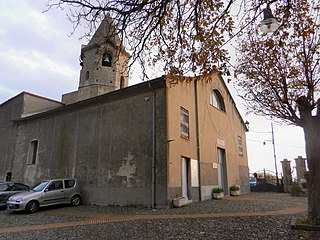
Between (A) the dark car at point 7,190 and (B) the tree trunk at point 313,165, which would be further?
(A) the dark car at point 7,190

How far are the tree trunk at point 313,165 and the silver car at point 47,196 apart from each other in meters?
10.7

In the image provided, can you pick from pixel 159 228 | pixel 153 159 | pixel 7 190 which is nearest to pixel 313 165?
pixel 159 228

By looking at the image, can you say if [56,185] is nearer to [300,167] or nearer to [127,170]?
[127,170]

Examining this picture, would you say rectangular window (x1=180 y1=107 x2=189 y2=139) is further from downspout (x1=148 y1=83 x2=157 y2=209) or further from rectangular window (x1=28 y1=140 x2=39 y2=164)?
rectangular window (x1=28 y1=140 x2=39 y2=164)

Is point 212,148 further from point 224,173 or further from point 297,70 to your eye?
point 297,70

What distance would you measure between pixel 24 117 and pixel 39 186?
8813 mm

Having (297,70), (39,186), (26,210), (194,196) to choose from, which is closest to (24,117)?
(39,186)

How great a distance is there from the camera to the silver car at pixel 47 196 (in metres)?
11.2

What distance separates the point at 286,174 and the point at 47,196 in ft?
60.7

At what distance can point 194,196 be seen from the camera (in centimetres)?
1334

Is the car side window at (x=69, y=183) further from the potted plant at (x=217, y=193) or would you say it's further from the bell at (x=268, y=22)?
the bell at (x=268, y=22)

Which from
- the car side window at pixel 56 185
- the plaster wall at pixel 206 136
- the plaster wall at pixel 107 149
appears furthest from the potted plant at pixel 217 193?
the car side window at pixel 56 185

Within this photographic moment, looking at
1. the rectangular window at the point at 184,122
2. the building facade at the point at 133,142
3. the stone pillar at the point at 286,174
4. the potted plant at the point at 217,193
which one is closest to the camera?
the building facade at the point at 133,142

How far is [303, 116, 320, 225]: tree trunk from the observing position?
22.5 feet
